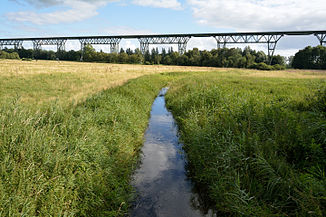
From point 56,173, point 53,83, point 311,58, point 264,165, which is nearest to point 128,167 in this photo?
point 56,173

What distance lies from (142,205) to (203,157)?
2024 millimetres

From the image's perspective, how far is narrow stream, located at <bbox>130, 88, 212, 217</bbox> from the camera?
432 cm

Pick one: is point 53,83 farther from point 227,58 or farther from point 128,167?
point 227,58

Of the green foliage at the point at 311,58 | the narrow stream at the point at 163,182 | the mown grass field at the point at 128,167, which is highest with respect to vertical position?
the green foliage at the point at 311,58

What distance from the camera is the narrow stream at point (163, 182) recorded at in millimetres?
4320

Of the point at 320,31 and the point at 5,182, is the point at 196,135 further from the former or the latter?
the point at 320,31

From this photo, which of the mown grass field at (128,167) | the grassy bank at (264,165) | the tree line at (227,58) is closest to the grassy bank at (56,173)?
the mown grass field at (128,167)

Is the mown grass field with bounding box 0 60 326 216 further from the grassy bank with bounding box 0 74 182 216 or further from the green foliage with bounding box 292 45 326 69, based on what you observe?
the green foliage with bounding box 292 45 326 69

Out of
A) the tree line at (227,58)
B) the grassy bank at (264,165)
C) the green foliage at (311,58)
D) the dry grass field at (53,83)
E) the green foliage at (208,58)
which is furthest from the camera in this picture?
the green foliage at (208,58)

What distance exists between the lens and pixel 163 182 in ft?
17.4

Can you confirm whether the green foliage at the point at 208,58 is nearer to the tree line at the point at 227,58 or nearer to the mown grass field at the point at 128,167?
the tree line at the point at 227,58

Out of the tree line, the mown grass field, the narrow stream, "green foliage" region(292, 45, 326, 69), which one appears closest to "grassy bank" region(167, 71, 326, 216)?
the mown grass field

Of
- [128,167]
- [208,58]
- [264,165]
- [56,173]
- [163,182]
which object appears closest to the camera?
[56,173]

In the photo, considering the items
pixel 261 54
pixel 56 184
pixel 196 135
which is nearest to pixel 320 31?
pixel 261 54
